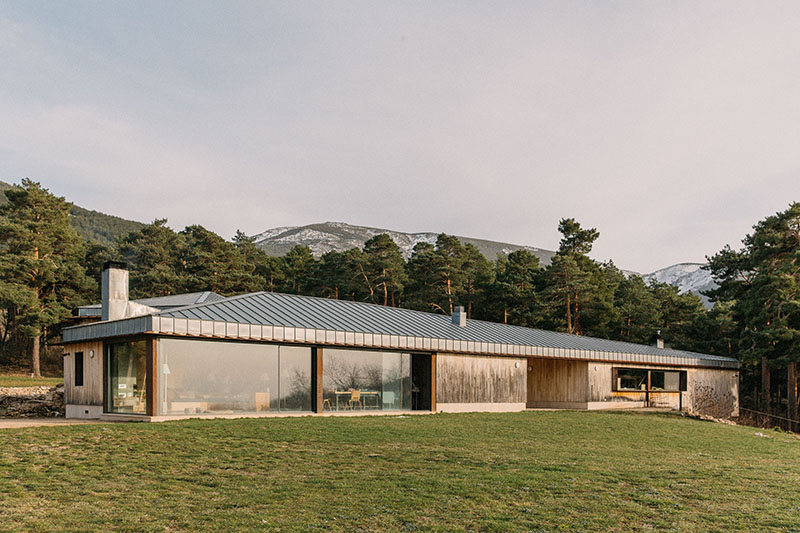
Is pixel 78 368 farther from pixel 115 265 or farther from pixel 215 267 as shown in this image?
pixel 215 267

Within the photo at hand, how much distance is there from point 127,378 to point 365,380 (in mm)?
6546

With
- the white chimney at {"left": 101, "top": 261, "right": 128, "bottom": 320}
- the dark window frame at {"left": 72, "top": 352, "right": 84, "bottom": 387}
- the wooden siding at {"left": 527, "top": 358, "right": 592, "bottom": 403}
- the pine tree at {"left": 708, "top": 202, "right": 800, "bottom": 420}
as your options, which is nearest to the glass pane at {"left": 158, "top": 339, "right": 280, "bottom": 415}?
the white chimney at {"left": 101, "top": 261, "right": 128, "bottom": 320}

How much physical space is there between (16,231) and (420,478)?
37.2 m

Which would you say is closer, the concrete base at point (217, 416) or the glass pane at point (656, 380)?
the concrete base at point (217, 416)

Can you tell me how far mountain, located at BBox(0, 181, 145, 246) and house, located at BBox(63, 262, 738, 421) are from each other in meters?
80.9

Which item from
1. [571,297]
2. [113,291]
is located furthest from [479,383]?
[571,297]

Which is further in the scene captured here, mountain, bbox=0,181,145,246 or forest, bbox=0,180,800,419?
mountain, bbox=0,181,145,246

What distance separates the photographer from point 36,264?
3700 centimetres

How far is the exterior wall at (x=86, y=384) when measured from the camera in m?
16.7

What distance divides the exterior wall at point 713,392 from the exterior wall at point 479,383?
923 cm

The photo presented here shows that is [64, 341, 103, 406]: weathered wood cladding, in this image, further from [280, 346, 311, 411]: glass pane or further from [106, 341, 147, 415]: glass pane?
[280, 346, 311, 411]: glass pane

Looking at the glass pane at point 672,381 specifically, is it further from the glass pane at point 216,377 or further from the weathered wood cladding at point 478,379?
the glass pane at point 216,377

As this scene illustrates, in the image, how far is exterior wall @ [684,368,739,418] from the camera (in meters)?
28.4

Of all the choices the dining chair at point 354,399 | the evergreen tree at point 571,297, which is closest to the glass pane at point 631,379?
the dining chair at point 354,399
